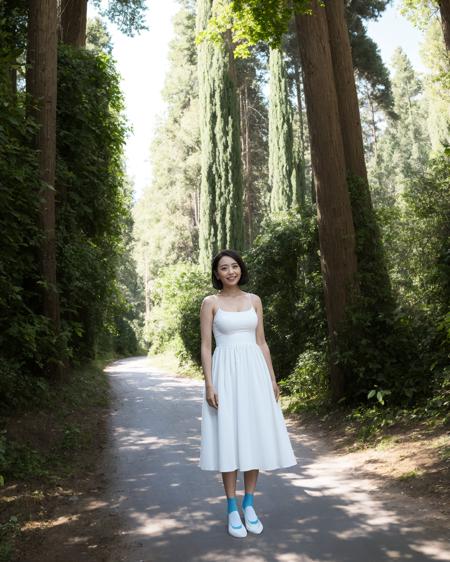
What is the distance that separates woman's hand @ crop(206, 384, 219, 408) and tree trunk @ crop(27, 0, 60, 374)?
Answer: 191 inches

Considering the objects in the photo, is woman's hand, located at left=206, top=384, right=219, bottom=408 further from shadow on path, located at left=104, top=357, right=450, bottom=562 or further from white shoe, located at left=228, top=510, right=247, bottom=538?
shadow on path, located at left=104, top=357, right=450, bottom=562

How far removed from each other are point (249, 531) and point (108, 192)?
8.82 m

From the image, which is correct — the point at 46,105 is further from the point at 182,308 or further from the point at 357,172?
the point at 182,308

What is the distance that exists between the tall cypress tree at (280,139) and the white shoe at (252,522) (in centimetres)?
2526

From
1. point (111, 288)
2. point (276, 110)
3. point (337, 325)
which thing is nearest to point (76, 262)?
point (111, 288)

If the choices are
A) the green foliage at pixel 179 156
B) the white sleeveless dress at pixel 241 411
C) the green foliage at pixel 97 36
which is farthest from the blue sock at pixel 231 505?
the green foliage at pixel 179 156

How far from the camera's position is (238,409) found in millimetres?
4117

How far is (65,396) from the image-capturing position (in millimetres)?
9039

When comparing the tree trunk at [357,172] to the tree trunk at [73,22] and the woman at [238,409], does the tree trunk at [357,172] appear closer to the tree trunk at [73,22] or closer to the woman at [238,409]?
the woman at [238,409]

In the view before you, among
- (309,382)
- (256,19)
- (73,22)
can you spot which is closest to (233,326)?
(309,382)

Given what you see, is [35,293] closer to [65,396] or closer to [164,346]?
[65,396]

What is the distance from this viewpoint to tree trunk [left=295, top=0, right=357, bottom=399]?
8.57m

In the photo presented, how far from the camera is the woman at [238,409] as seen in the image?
13.4 ft

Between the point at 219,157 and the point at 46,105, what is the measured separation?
17.7 m
